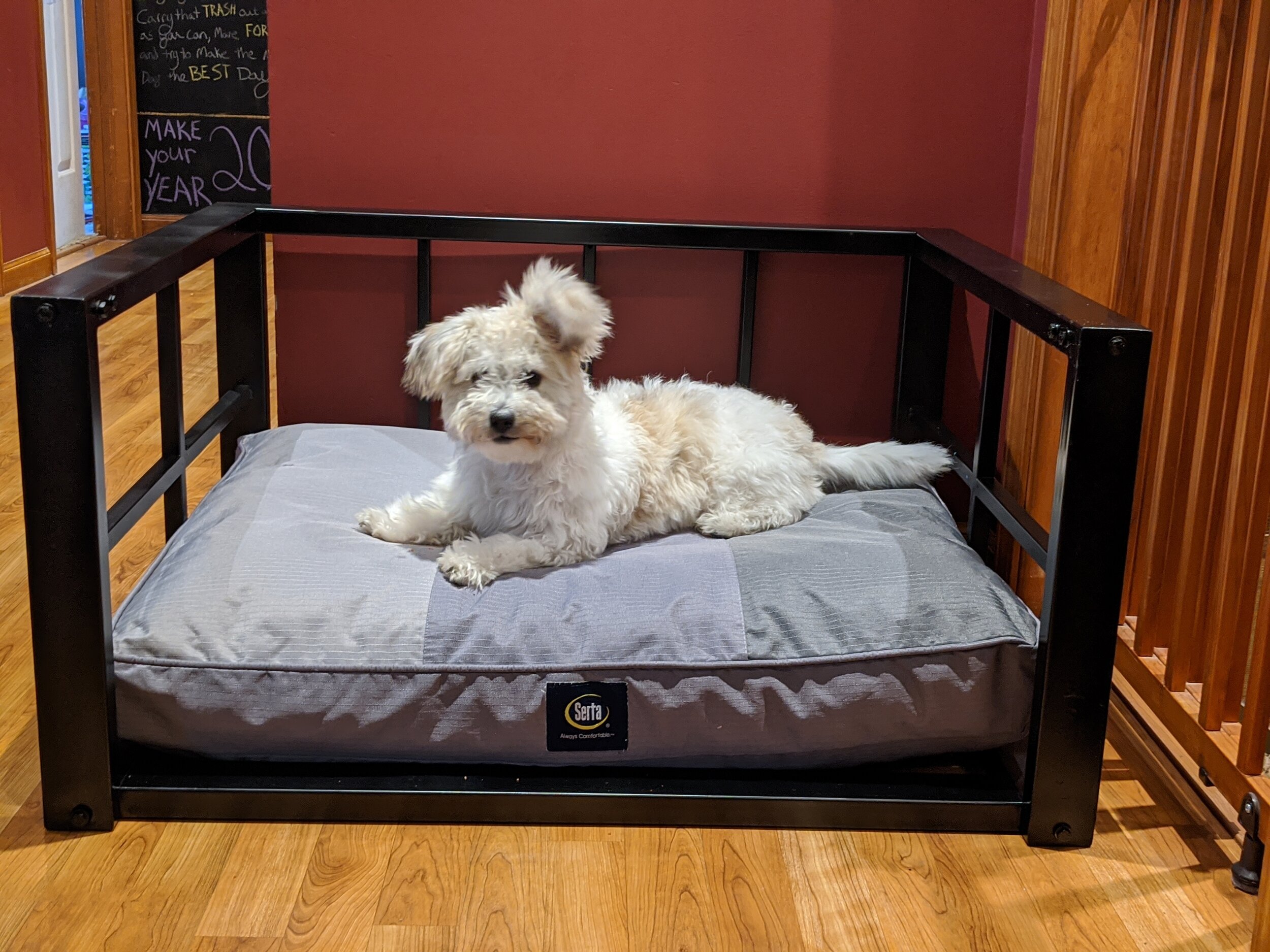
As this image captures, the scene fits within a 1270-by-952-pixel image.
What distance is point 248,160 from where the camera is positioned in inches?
274

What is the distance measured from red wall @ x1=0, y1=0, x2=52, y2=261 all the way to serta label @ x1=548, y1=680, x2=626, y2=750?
444 cm

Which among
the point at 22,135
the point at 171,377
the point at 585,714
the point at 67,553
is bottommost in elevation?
the point at 585,714

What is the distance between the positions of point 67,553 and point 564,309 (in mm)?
781

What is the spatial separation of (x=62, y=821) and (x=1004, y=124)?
7.28 ft

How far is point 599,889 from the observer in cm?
174

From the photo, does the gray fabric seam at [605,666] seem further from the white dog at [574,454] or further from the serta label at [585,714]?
the white dog at [574,454]

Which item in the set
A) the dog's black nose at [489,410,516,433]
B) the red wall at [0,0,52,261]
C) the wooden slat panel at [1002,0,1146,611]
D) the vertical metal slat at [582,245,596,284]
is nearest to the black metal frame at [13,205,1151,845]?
the wooden slat panel at [1002,0,1146,611]

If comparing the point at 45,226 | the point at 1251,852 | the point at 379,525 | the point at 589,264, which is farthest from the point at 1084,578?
the point at 45,226

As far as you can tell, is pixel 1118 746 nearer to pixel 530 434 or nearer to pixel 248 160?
pixel 530 434

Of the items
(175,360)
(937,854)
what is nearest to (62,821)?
(175,360)

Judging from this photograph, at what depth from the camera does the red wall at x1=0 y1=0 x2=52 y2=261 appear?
5316 mm

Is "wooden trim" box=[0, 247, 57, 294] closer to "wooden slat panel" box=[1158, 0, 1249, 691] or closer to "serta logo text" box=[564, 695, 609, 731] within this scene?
"serta logo text" box=[564, 695, 609, 731]

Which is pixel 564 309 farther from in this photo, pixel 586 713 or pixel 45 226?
pixel 45 226

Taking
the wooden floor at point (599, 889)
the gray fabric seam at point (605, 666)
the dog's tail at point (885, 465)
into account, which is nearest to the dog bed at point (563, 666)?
the gray fabric seam at point (605, 666)
